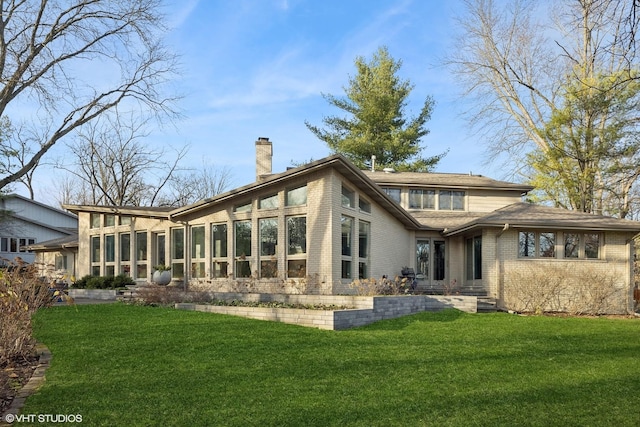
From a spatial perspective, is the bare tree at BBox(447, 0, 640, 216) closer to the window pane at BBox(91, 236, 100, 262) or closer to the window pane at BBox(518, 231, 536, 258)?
the window pane at BBox(518, 231, 536, 258)

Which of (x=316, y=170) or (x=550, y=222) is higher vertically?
(x=316, y=170)

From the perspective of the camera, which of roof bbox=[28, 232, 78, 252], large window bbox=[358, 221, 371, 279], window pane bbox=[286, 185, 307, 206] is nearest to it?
window pane bbox=[286, 185, 307, 206]

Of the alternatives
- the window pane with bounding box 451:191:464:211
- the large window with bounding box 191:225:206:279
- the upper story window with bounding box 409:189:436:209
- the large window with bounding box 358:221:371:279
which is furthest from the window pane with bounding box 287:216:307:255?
the window pane with bounding box 451:191:464:211

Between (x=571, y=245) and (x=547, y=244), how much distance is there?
0.79 meters

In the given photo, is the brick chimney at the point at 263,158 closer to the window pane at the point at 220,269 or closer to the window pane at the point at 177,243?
the window pane at the point at 177,243

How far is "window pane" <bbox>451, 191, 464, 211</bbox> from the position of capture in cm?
2344

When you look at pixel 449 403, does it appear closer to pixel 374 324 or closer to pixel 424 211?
pixel 374 324

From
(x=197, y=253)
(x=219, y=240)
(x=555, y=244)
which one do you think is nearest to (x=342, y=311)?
(x=219, y=240)

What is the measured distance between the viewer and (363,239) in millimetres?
16828

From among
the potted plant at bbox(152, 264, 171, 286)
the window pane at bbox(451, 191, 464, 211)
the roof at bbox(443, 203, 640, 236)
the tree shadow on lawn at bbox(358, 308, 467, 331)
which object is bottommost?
the tree shadow on lawn at bbox(358, 308, 467, 331)

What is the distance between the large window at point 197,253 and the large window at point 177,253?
2.01 feet

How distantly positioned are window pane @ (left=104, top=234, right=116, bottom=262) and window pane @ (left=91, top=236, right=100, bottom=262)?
698 mm

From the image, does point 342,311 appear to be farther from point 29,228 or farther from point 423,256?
point 29,228

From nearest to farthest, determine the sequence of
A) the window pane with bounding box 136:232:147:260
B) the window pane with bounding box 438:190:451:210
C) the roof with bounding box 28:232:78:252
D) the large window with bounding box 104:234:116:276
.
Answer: the window pane with bounding box 136:232:147:260, the large window with bounding box 104:234:116:276, the window pane with bounding box 438:190:451:210, the roof with bounding box 28:232:78:252
